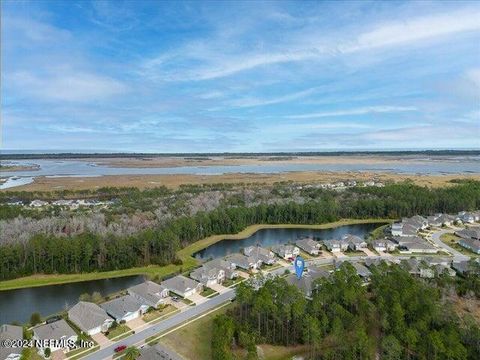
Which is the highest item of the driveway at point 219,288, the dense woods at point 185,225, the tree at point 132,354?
the dense woods at point 185,225

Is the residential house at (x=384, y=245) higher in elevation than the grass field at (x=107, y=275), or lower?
higher

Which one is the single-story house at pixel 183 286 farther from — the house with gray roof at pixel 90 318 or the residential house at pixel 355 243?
the residential house at pixel 355 243

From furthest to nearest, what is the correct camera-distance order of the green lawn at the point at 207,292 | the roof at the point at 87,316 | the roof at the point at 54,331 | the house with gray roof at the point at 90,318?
the green lawn at the point at 207,292
the roof at the point at 87,316
the house with gray roof at the point at 90,318
the roof at the point at 54,331

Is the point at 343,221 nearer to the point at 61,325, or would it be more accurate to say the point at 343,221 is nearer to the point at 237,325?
the point at 237,325

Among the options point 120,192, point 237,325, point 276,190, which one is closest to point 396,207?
point 276,190

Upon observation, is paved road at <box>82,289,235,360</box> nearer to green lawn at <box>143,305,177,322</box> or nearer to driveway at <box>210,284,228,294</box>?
driveway at <box>210,284,228,294</box>

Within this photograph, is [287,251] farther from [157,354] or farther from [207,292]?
[157,354]

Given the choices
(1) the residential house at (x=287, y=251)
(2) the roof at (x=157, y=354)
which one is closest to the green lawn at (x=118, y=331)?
(2) the roof at (x=157, y=354)
